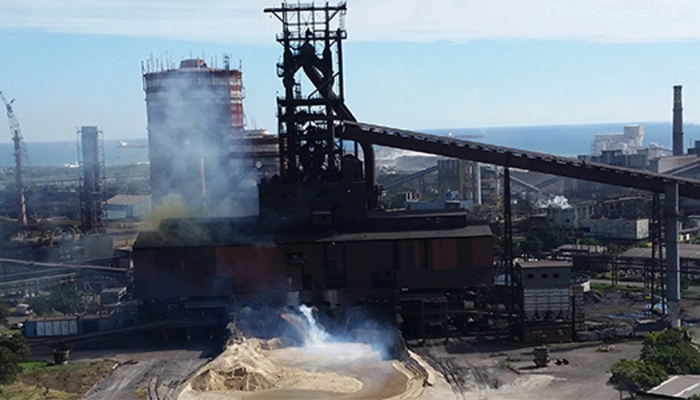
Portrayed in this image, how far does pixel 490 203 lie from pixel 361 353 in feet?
220

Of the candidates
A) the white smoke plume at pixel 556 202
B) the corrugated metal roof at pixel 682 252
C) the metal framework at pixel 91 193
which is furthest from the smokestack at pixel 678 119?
the metal framework at pixel 91 193

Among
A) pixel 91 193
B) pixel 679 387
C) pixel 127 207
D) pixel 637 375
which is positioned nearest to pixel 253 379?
pixel 637 375

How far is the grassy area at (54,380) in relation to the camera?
35378mm

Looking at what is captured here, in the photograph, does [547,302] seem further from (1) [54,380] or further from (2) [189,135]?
(2) [189,135]

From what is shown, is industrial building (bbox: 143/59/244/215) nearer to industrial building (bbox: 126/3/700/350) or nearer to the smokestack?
industrial building (bbox: 126/3/700/350)

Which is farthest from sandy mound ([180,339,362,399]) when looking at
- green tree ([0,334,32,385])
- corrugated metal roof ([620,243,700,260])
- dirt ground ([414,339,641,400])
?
corrugated metal roof ([620,243,700,260])

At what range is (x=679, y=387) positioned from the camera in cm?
2936

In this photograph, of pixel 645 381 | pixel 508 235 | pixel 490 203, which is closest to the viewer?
pixel 645 381

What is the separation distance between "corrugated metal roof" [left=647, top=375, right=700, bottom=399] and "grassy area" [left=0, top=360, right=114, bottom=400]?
20.3m

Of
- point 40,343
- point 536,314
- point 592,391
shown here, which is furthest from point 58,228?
point 592,391

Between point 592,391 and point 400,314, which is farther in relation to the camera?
point 400,314

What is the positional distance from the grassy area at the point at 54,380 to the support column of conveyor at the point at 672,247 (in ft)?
82.8

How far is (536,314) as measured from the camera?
4288cm

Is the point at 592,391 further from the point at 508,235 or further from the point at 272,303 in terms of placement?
the point at 272,303
